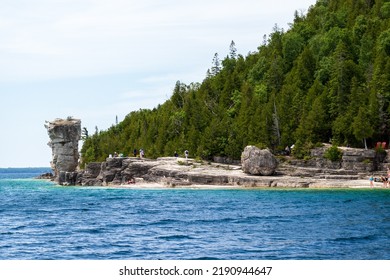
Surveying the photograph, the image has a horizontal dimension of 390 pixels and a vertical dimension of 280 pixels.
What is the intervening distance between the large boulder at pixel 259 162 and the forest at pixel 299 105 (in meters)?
12.0

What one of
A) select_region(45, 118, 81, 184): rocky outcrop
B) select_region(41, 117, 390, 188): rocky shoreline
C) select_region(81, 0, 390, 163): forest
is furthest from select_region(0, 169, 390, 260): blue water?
select_region(45, 118, 81, 184): rocky outcrop

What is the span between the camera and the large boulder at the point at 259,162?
128 m

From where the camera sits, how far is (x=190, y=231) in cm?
6228

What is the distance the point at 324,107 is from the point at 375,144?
1512 cm

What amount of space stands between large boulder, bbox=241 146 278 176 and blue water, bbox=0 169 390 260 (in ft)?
72.0

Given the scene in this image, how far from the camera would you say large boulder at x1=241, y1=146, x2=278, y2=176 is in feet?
419

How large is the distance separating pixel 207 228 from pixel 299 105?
95.8 metres

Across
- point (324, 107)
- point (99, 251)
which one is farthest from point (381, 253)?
point (324, 107)

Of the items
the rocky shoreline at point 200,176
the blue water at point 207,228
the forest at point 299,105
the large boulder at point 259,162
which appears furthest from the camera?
the forest at point 299,105

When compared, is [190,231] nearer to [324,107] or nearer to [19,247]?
[19,247]

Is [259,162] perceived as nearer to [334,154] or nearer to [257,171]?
[257,171]

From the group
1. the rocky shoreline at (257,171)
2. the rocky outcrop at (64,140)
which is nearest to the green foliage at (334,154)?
the rocky shoreline at (257,171)

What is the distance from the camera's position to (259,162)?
127625mm

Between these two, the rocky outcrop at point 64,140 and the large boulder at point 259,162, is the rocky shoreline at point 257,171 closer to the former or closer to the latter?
the large boulder at point 259,162
